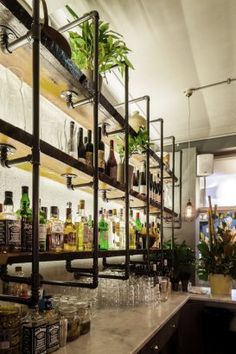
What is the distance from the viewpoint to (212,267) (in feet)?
11.4

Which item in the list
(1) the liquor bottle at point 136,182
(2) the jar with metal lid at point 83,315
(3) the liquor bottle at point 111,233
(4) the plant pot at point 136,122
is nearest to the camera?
(2) the jar with metal lid at point 83,315

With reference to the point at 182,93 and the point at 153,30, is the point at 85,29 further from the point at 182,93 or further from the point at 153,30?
the point at 182,93

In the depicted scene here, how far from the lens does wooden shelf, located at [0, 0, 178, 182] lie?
127cm

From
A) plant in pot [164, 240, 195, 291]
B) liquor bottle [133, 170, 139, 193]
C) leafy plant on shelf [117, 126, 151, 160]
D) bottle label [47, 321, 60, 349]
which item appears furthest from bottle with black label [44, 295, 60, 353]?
plant in pot [164, 240, 195, 291]

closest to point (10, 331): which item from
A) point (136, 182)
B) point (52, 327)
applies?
point (52, 327)

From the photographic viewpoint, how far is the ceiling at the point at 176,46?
A: 7.00 feet

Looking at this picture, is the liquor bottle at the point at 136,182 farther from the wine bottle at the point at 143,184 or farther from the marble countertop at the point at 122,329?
the marble countertop at the point at 122,329

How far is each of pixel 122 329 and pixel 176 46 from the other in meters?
2.09

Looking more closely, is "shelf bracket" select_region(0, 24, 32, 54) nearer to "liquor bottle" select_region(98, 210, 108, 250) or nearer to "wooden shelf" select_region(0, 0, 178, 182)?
"wooden shelf" select_region(0, 0, 178, 182)

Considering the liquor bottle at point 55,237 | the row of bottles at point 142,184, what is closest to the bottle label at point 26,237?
the liquor bottle at point 55,237

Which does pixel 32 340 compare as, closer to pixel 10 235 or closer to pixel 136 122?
pixel 10 235

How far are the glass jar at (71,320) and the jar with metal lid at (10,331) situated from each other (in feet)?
1.14

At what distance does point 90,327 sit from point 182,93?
248 cm

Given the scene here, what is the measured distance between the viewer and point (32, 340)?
1281 millimetres
